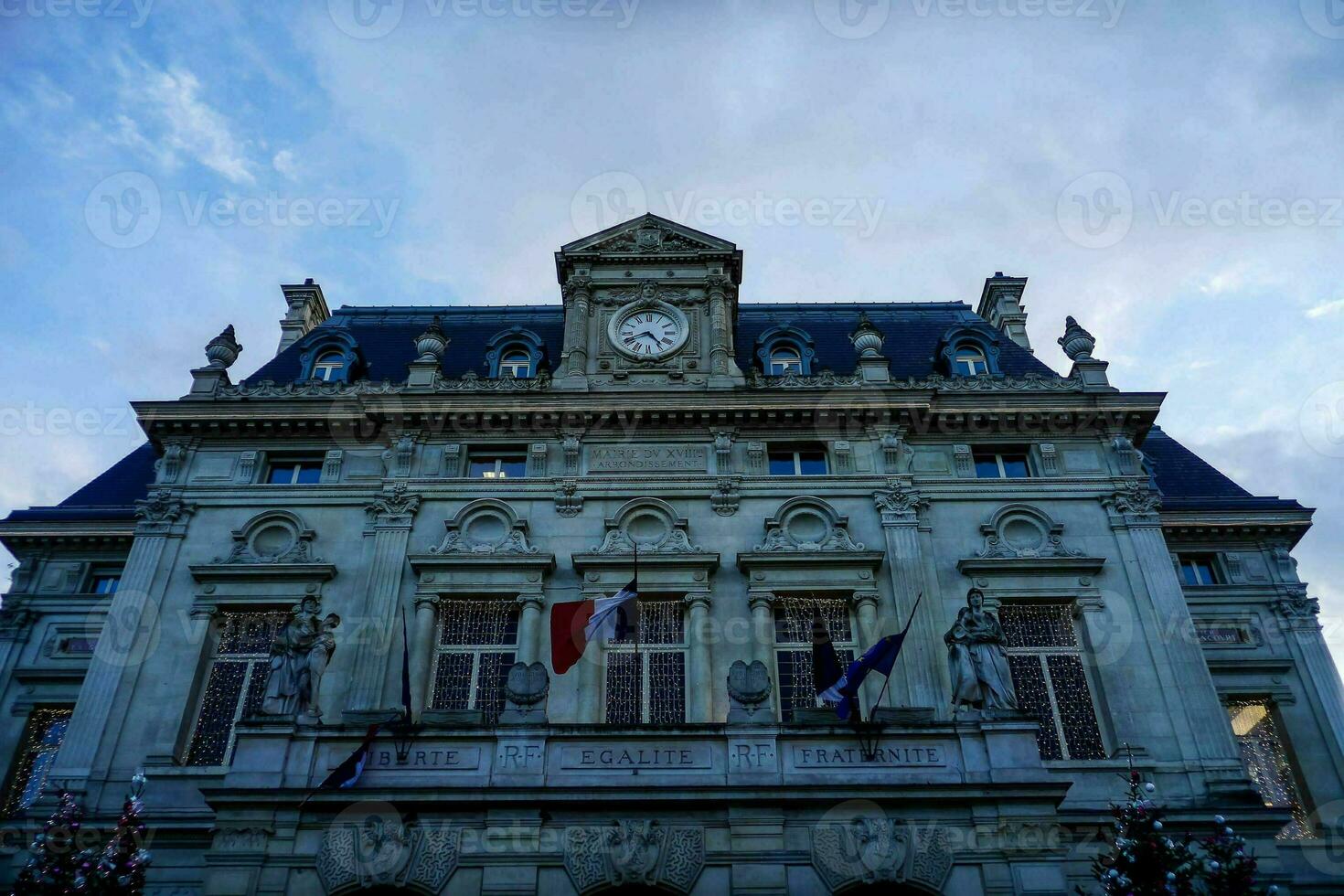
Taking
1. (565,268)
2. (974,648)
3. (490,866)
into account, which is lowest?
(490,866)

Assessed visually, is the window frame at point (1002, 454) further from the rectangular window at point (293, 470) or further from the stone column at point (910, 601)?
the rectangular window at point (293, 470)

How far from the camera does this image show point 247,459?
26375 millimetres

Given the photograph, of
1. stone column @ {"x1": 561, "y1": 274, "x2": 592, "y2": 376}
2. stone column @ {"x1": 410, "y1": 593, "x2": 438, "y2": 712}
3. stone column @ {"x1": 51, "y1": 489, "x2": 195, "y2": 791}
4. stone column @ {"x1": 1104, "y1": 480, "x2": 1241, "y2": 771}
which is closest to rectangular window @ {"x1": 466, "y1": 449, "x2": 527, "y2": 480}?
stone column @ {"x1": 561, "y1": 274, "x2": 592, "y2": 376}

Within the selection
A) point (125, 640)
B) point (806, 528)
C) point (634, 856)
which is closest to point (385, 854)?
point (634, 856)

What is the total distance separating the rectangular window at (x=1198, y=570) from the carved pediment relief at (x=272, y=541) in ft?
78.6

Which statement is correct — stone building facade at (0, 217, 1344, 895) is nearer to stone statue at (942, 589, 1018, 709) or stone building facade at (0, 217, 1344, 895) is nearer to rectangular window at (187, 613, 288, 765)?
rectangular window at (187, 613, 288, 765)

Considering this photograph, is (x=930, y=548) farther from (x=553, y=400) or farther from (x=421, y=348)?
(x=421, y=348)

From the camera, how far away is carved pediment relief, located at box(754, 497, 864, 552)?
24328 mm

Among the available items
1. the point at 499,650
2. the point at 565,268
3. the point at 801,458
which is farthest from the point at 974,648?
the point at 565,268

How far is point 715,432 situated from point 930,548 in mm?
6023

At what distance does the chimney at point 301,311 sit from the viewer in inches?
1324

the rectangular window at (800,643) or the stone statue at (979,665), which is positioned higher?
the rectangular window at (800,643)

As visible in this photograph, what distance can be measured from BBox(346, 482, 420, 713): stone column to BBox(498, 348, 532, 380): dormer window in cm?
501

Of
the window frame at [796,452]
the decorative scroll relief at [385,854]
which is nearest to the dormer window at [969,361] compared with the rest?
the window frame at [796,452]
